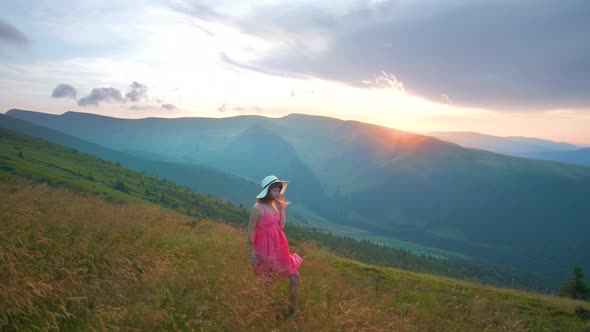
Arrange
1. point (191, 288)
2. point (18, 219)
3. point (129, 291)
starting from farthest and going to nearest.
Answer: point (18, 219)
point (191, 288)
point (129, 291)

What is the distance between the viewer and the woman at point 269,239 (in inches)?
271

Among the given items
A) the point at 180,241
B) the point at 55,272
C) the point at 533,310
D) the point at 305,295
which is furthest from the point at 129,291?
the point at 533,310

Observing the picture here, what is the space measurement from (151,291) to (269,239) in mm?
2311

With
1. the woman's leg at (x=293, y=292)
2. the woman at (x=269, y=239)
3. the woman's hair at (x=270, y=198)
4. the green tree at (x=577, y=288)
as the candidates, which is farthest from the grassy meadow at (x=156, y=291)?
the green tree at (x=577, y=288)

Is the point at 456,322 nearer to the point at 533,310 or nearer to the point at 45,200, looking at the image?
the point at 533,310

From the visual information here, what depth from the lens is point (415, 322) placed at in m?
7.73

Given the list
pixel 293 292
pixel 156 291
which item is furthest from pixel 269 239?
pixel 156 291

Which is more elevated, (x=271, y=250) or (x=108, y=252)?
(x=271, y=250)

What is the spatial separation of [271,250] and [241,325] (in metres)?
2.20

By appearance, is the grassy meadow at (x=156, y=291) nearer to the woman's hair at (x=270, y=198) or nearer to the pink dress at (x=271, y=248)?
the pink dress at (x=271, y=248)

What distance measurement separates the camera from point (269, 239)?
7.13 meters

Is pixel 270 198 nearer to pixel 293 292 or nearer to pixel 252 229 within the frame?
pixel 252 229

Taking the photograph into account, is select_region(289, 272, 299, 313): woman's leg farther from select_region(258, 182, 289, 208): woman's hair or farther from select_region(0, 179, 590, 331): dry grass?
select_region(258, 182, 289, 208): woman's hair

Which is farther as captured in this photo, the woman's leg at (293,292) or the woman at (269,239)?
the woman at (269,239)
